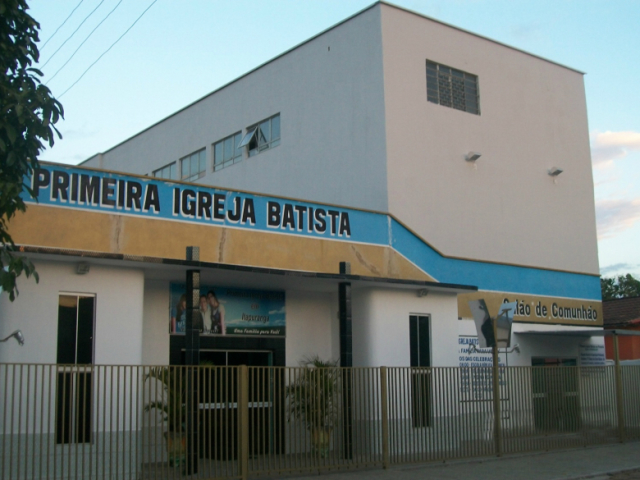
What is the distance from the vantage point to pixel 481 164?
79.8ft

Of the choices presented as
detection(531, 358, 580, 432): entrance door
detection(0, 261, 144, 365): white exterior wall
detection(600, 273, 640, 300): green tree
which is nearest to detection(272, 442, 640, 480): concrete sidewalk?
detection(531, 358, 580, 432): entrance door

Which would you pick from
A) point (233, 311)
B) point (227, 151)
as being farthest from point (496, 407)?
point (227, 151)

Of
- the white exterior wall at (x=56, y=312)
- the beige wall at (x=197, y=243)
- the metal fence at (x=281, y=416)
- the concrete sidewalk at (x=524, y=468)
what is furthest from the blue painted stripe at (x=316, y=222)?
the concrete sidewalk at (x=524, y=468)

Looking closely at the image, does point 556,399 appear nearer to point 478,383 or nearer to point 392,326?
point 478,383

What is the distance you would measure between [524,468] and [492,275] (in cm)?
802

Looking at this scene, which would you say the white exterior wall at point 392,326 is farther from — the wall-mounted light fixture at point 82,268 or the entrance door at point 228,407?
the wall-mounted light fixture at point 82,268

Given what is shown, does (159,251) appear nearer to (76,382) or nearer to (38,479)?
(76,382)

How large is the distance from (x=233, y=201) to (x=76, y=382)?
6016mm

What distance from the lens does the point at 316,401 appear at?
14.3 m

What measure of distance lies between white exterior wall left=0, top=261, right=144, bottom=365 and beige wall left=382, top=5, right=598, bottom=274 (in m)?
9.52

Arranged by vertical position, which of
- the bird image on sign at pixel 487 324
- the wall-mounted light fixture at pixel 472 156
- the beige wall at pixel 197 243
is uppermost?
the wall-mounted light fixture at pixel 472 156

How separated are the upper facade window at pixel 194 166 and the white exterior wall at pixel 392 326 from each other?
14.0m

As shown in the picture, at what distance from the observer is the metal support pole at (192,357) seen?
39.9 ft

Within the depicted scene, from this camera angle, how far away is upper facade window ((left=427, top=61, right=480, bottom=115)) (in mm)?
23734
